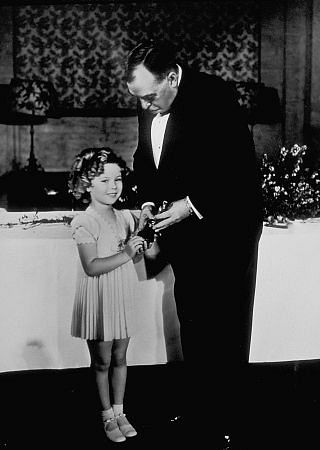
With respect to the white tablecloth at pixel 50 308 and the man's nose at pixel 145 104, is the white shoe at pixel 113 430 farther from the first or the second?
the man's nose at pixel 145 104

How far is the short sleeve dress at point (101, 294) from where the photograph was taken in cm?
195

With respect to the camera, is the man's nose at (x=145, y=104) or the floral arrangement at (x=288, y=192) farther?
the floral arrangement at (x=288, y=192)

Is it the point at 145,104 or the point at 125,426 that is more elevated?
the point at 145,104

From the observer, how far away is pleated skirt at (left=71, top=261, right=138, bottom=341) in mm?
1947

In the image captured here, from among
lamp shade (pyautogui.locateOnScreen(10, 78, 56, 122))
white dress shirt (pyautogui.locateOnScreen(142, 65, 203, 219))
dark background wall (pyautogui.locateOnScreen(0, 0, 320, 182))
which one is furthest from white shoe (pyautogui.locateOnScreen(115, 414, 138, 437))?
dark background wall (pyautogui.locateOnScreen(0, 0, 320, 182))

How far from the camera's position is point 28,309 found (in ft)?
6.96

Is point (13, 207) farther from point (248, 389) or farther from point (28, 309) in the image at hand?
point (248, 389)

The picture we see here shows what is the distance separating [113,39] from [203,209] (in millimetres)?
3241

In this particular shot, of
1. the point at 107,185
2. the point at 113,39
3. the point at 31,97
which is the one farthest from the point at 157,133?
the point at 113,39

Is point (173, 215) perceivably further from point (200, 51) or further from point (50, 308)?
point (200, 51)

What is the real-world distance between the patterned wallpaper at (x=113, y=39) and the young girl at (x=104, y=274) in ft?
Result: 9.82

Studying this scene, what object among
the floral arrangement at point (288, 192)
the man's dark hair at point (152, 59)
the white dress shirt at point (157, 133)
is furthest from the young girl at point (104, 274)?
→ the floral arrangement at point (288, 192)

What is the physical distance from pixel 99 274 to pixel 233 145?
1.98 feet

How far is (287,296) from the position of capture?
2232 mm
